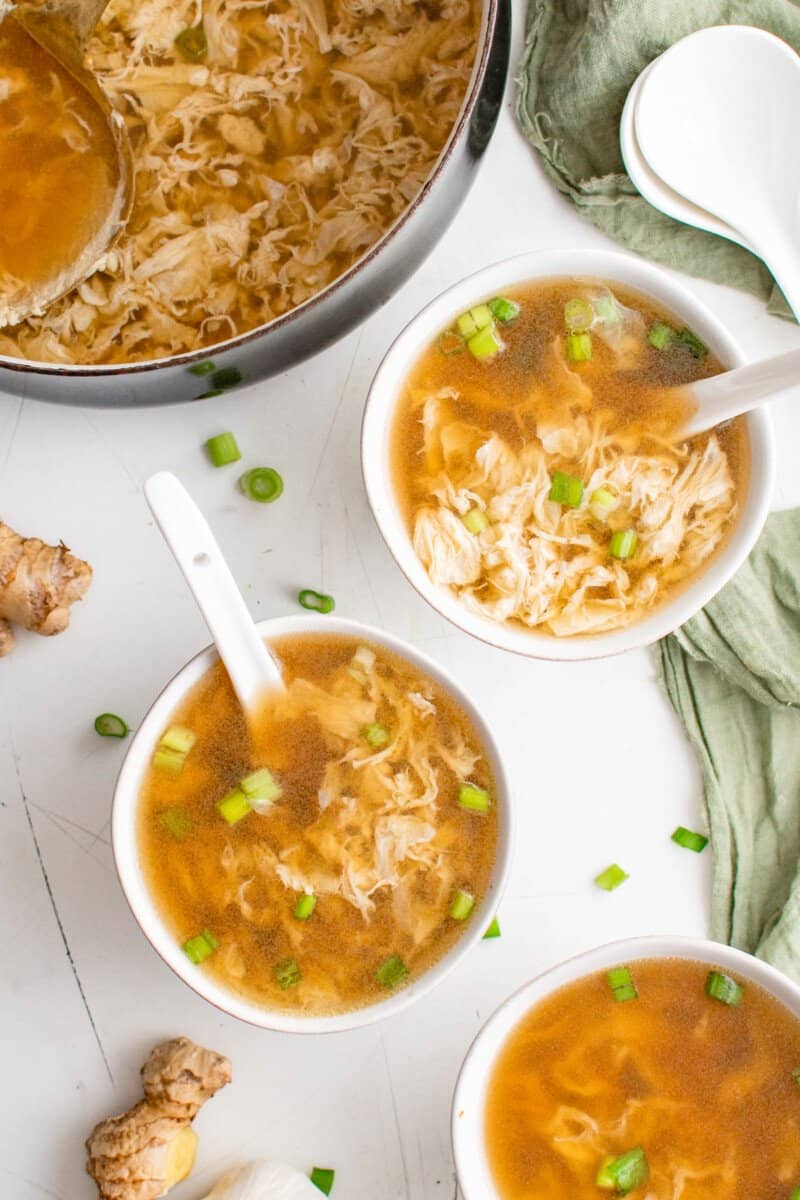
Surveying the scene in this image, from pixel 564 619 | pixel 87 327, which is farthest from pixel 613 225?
pixel 87 327

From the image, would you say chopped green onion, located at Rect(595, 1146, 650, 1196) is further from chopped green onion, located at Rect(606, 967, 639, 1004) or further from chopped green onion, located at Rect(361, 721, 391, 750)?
chopped green onion, located at Rect(361, 721, 391, 750)

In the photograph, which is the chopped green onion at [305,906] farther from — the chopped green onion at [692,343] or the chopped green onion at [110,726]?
the chopped green onion at [692,343]

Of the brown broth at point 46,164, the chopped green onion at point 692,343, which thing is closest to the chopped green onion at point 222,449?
the brown broth at point 46,164

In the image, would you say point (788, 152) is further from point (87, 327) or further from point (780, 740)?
point (87, 327)

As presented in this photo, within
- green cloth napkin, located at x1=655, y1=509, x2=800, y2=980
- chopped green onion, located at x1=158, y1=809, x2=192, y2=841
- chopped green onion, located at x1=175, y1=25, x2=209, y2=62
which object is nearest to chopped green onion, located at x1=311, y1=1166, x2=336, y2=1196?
chopped green onion, located at x1=158, y1=809, x2=192, y2=841

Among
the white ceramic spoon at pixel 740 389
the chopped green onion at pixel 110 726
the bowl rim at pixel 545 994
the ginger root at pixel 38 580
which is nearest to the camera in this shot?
the white ceramic spoon at pixel 740 389

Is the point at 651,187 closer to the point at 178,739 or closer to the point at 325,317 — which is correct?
the point at 325,317
